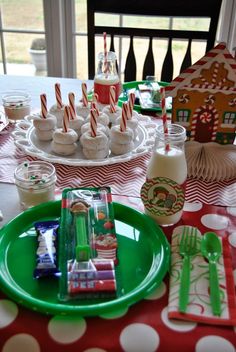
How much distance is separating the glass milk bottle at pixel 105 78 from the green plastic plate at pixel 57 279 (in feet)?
1.89

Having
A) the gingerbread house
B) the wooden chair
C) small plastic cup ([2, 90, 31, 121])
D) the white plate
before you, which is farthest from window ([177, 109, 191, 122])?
the wooden chair

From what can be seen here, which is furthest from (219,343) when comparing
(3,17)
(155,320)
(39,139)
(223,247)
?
(3,17)

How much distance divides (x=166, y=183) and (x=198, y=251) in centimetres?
13

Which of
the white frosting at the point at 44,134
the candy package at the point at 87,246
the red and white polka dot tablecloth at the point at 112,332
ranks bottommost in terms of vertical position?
the red and white polka dot tablecloth at the point at 112,332

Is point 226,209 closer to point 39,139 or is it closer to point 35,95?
point 39,139

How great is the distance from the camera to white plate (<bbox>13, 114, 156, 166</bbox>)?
2.99 ft

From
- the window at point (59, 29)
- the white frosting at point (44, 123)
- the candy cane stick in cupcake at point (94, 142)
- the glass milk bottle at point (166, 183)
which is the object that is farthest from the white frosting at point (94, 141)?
the window at point (59, 29)

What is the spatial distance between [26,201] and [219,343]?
445 mm

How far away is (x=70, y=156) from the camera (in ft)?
3.10

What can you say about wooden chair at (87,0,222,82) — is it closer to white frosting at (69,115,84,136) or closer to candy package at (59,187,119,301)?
white frosting at (69,115,84,136)

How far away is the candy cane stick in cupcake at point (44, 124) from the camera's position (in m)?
0.96

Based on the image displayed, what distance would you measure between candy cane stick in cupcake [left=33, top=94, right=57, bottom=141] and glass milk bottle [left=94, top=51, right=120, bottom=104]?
0.29 meters

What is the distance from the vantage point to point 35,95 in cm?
132

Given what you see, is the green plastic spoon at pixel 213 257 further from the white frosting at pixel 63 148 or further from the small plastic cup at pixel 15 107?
the small plastic cup at pixel 15 107
